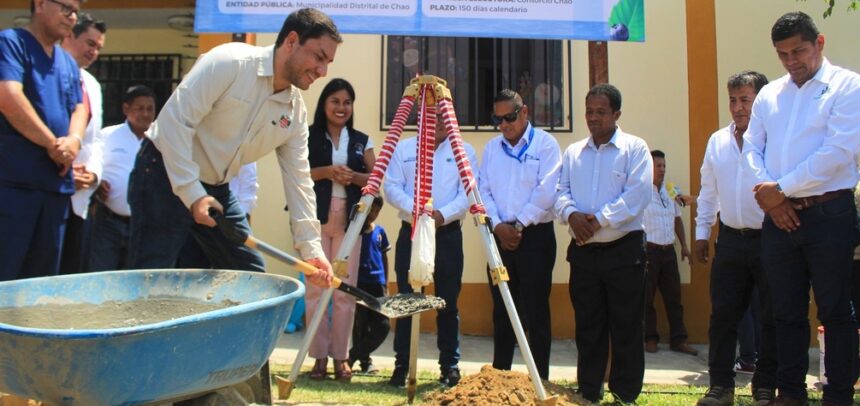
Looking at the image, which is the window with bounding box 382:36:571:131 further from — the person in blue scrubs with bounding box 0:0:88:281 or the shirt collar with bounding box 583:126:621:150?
the person in blue scrubs with bounding box 0:0:88:281

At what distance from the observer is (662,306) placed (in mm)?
7324

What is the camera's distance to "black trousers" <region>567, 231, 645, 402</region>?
15.1 feet

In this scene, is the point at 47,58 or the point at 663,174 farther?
the point at 663,174

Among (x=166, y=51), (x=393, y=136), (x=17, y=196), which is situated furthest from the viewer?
(x=166, y=51)

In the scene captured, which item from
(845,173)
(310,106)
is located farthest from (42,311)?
(310,106)

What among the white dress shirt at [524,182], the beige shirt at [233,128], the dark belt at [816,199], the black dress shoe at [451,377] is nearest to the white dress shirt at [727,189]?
the dark belt at [816,199]

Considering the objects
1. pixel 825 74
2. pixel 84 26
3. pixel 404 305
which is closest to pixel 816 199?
pixel 825 74

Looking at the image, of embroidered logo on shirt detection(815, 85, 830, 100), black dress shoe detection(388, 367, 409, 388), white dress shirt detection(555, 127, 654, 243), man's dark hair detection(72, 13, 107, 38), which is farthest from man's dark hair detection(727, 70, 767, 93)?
man's dark hair detection(72, 13, 107, 38)

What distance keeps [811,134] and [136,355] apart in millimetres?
3555

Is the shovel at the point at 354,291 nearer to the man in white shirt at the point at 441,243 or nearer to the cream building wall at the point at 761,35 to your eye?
the man in white shirt at the point at 441,243

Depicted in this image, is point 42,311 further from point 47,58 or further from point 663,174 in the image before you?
point 663,174

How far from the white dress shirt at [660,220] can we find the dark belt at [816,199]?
2939mm

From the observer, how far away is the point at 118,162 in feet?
18.0

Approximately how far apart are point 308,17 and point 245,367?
69.1 inches
